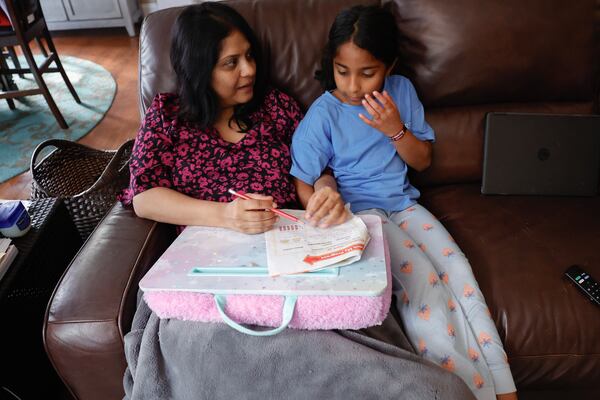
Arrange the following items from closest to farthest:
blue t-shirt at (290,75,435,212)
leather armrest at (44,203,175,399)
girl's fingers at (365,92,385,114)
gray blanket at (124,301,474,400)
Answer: gray blanket at (124,301,474,400) < leather armrest at (44,203,175,399) < girl's fingers at (365,92,385,114) < blue t-shirt at (290,75,435,212)

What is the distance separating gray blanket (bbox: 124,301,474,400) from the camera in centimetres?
88

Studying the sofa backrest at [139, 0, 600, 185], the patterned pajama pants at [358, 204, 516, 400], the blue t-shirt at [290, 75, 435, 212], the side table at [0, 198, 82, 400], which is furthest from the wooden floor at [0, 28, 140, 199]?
the patterned pajama pants at [358, 204, 516, 400]

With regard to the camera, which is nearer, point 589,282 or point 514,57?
point 589,282

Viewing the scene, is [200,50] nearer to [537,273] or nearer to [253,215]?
[253,215]

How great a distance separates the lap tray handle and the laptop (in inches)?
35.0

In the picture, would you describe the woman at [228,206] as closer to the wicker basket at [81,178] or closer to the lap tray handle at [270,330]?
the lap tray handle at [270,330]

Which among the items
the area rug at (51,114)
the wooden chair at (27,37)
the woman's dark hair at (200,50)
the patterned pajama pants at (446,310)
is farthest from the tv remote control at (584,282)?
the wooden chair at (27,37)

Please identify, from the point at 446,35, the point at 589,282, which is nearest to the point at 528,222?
the point at 589,282

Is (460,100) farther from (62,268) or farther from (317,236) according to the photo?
(62,268)

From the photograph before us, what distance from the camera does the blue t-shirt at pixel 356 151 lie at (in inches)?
51.9

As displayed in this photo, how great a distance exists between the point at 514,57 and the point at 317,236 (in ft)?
2.91

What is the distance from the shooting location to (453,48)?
140cm

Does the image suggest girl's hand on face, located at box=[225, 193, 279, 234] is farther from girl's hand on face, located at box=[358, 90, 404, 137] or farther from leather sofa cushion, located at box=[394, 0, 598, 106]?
leather sofa cushion, located at box=[394, 0, 598, 106]

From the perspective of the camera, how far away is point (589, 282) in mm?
1131
